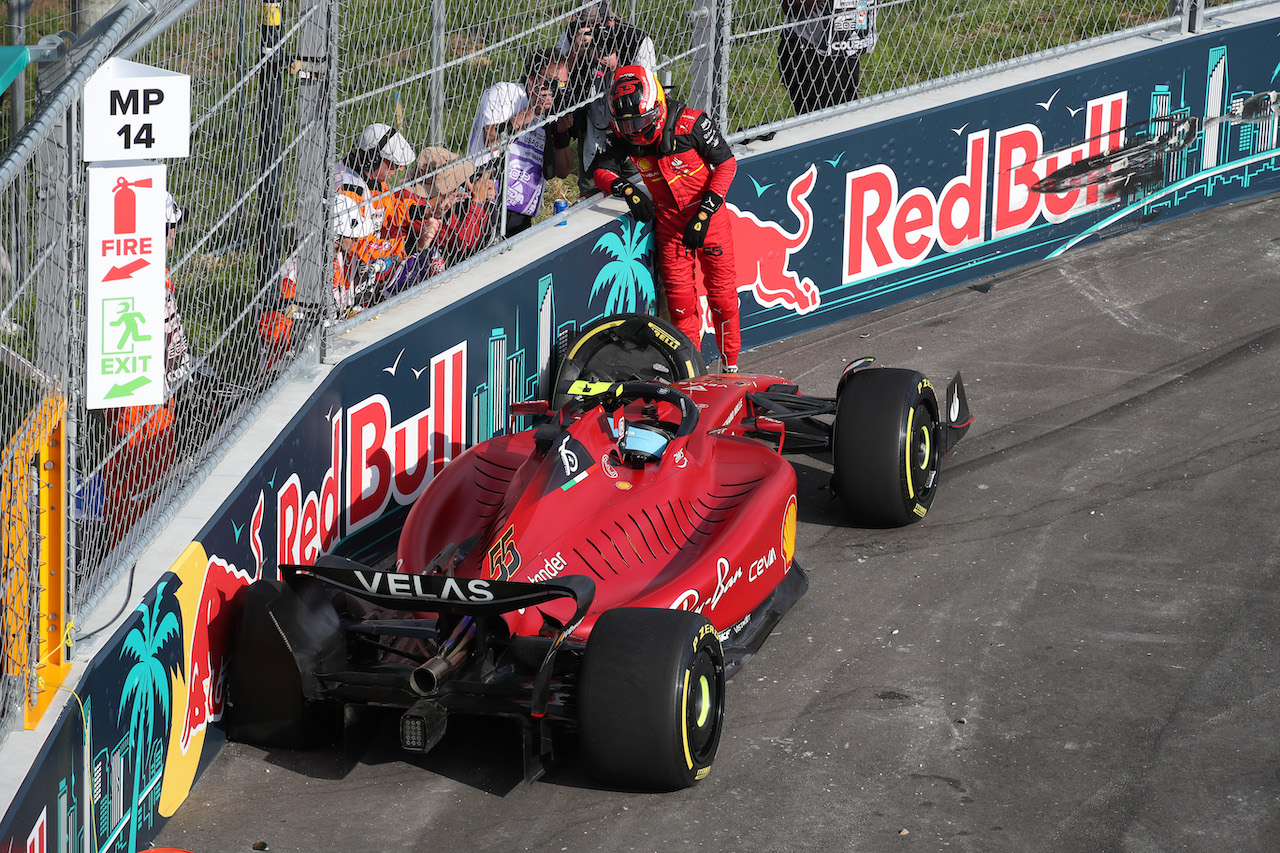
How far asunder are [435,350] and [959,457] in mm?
2900

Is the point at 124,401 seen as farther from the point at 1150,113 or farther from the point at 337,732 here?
the point at 1150,113

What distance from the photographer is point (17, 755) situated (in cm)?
459

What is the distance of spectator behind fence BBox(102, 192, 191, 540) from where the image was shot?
5.61m

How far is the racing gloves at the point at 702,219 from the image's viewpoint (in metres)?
9.31

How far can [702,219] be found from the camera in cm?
932

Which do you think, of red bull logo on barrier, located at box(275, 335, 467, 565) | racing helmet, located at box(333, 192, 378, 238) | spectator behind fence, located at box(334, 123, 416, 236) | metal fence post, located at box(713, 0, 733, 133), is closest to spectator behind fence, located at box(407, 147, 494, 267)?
spectator behind fence, located at box(334, 123, 416, 236)

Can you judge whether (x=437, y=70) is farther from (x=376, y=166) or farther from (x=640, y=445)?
(x=640, y=445)

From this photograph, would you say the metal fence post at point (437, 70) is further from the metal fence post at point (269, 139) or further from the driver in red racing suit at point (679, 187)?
the metal fence post at point (269, 139)

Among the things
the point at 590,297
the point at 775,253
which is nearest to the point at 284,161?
the point at 590,297

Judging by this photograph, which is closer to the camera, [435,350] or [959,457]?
[435,350]

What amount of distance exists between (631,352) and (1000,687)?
295 centimetres

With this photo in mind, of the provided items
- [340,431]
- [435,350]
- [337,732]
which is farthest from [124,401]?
[435,350]

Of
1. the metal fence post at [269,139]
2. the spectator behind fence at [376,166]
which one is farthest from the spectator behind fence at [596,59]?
the metal fence post at [269,139]

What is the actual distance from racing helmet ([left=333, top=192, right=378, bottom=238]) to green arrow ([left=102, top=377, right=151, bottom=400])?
2741 mm
